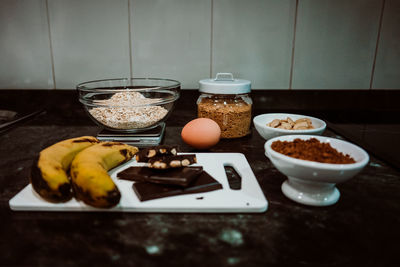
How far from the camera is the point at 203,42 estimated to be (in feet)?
4.40

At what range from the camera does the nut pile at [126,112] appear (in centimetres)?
88

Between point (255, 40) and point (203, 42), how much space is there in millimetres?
252

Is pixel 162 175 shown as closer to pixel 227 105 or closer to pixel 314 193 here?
pixel 314 193

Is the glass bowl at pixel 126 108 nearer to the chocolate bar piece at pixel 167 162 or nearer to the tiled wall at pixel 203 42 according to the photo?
the chocolate bar piece at pixel 167 162

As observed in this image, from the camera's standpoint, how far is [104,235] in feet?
1.53

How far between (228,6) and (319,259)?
3.86 feet

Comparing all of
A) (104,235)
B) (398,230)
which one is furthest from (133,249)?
(398,230)

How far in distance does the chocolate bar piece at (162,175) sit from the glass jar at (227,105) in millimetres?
329

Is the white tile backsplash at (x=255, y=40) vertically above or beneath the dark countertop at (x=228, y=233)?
above

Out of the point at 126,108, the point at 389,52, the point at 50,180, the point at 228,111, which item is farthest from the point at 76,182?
the point at 389,52

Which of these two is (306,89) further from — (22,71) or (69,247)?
(22,71)

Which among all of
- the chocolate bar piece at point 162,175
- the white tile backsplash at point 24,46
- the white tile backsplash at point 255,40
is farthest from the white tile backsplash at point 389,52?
the white tile backsplash at point 24,46

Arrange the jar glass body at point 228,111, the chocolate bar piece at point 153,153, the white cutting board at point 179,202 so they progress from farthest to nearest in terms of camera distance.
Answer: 1. the jar glass body at point 228,111
2. the chocolate bar piece at point 153,153
3. the white cutting board at point 179,202

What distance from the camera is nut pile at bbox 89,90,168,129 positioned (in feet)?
2.88
